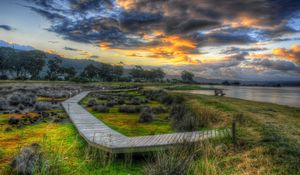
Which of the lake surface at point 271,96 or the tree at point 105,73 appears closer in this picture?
the lake surface at point 271,96

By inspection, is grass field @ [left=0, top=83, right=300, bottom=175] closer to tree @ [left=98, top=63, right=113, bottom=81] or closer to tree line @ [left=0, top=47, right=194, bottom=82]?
tree line @ [left=0, top=47, right=194, bottom=82]

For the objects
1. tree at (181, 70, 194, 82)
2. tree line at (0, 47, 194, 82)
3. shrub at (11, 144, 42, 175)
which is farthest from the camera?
tree at (181, 70, 194, 82)

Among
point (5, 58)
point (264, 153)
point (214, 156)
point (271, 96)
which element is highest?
point (5, 58)

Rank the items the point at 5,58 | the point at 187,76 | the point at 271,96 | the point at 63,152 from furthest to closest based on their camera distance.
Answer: the point at 187,76 → the point at 5,58 → the point at 271,96 → the point at 63,152

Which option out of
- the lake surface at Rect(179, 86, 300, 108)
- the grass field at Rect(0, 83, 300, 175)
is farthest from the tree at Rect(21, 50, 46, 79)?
the grass field at Rect(0, 83, 300, 175)

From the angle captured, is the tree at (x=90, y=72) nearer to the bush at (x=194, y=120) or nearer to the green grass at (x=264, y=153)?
the bush at (x=194, y=120)

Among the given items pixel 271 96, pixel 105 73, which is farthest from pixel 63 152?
pixel 105 73

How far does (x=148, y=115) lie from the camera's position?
13.7 metres

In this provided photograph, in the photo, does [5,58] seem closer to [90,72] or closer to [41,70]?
[41,70]

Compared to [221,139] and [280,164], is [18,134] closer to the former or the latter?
[221,139]

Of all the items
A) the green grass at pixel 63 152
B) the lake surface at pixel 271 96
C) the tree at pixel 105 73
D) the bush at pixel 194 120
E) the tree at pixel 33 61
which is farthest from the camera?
the tree at pixel 105 73

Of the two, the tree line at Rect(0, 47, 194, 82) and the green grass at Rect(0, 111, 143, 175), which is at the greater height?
the tree line at Rect(0, 47, 194, 82)

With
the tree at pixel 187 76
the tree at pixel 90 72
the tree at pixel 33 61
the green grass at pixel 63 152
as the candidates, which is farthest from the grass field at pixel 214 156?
the tree at pixel 187 76

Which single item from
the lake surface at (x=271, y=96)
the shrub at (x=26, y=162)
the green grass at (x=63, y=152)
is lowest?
the lake surface at (x=271, y=96)
